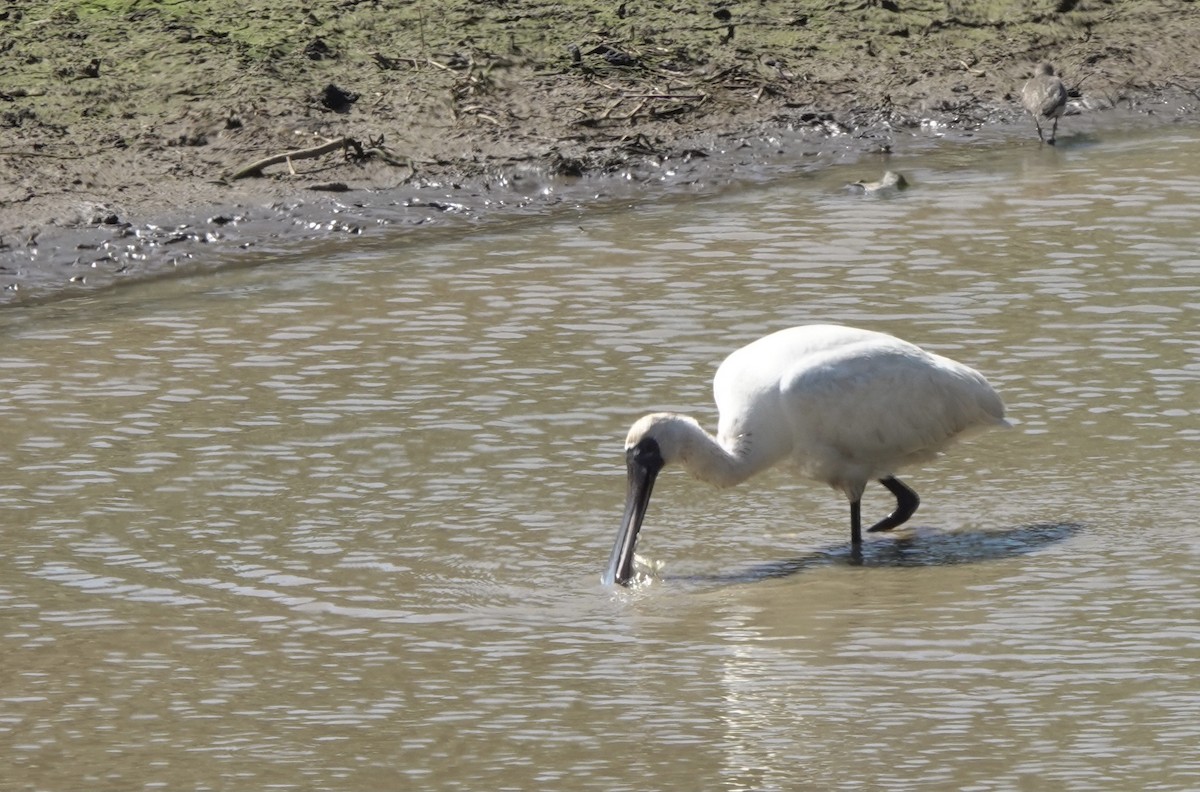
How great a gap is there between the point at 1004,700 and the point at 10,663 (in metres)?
2.77

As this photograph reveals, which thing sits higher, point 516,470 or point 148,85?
point 148,85

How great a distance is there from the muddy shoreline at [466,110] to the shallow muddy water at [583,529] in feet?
2.36

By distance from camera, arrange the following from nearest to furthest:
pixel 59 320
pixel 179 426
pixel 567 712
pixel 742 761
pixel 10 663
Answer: pixel 742 761 < pixel 567 712 < pixel 10 663 < pixel 179 426 < pixel 59 320

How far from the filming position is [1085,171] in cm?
1261

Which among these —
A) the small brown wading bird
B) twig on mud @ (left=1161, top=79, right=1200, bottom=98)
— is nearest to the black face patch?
the small brown wading bird

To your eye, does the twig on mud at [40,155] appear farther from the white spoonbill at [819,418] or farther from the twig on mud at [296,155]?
the white spoonbill at [819,418]

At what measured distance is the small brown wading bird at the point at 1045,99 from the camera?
13.4 meters

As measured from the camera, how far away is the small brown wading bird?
1337 cm

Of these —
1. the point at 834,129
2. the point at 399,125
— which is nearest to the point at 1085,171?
the point at 834,129

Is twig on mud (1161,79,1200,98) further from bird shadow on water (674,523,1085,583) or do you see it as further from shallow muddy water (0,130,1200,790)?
bird shadow on water (674,523,1085,583)

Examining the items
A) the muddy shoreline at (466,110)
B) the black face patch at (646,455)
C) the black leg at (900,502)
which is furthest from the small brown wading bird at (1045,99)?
the black face patch at (646,455)

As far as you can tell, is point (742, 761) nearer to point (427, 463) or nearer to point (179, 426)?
point (427, 463)

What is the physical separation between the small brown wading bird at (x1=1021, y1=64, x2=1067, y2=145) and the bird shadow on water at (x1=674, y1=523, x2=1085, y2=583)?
636 centimetres

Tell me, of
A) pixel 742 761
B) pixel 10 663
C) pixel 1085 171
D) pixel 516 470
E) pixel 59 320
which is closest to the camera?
pixel 742 761
